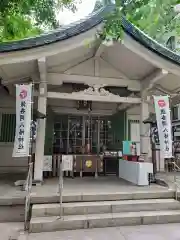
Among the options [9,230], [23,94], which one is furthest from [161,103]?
[9,230]

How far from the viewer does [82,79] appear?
622 cm

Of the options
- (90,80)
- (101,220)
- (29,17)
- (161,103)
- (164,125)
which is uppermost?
(29,17)

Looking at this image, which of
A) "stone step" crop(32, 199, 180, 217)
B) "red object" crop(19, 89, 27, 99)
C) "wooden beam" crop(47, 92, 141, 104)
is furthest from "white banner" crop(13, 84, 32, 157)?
"stone step" crop(32, 199, 180, 217)

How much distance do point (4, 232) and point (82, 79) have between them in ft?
14.2

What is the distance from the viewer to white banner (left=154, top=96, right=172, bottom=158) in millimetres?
5451

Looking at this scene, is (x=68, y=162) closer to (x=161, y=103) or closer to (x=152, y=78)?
(x=161, y=103)

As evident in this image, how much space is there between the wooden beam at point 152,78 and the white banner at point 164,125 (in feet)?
1.98

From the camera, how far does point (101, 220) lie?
3943mm

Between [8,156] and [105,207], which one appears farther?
[8,156]

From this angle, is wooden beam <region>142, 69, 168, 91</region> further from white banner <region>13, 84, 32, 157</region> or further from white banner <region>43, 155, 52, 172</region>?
white banner <region>43, 155, 52, 172</region>

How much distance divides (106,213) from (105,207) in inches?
4.5

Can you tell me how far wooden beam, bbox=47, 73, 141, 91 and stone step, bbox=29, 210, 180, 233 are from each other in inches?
145

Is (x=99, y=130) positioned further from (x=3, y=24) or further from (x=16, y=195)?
(x=3, y=24)

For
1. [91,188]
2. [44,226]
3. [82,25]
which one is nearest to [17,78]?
[82,25]
